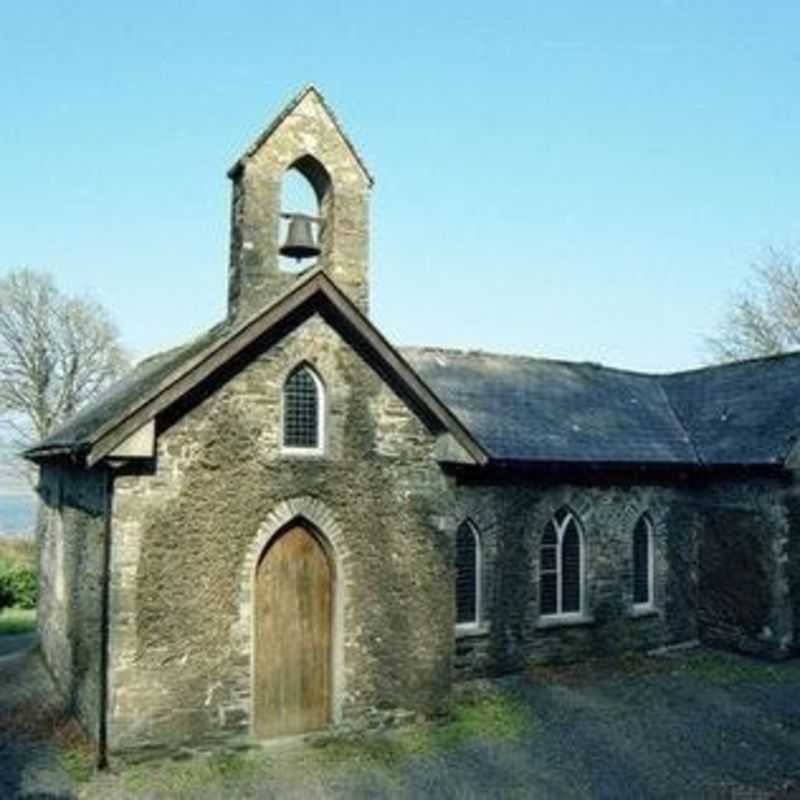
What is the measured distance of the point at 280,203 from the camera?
601 inches

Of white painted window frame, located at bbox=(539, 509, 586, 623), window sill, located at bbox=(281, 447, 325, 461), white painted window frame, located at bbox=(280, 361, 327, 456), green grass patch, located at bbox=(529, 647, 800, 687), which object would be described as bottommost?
green grass patch, located at bbox=(529, 647, 800, 687)

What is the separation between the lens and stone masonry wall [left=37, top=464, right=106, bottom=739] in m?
14.0

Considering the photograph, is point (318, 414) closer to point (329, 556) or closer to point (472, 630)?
point (329, 556)

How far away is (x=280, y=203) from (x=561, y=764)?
408 inches

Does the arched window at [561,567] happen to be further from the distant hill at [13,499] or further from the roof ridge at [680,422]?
the distant hill at [13,499]

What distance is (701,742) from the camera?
47.9 feet

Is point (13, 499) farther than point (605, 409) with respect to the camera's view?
Yes

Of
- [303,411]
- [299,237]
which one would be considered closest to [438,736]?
[303,411]

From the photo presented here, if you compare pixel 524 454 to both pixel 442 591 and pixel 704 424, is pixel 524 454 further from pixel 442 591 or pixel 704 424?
pixel 704 424

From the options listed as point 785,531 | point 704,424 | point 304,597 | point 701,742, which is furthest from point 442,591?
Answer: point 704,424

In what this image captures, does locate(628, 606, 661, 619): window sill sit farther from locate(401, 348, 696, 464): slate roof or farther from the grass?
the grass

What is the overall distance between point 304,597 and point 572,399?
11.2 meters

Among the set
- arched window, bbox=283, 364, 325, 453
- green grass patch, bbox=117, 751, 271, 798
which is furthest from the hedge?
arched window, bbox=283, 364, 325, 453

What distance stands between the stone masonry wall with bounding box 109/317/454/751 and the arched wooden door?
32cm
